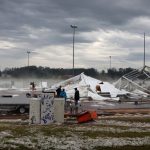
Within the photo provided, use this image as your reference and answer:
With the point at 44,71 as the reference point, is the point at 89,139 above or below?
below

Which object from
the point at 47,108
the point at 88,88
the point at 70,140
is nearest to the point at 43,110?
the point at 47,108

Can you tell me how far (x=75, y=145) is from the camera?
46.8 feet

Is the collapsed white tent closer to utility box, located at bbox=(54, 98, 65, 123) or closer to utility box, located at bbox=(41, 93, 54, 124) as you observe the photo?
utility box, located at bbox=(54, 98, 65, 123)

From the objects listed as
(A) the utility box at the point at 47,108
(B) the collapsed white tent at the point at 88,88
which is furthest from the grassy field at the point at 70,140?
(B) the collapsed white tent at the point at 88,88

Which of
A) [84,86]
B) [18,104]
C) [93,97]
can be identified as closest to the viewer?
[18,104]

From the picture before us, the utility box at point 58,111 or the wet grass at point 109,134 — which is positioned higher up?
the utility box at point 58,111

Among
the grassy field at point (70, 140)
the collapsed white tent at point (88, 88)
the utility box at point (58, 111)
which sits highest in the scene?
the collapsed white tent at point (88, 88)

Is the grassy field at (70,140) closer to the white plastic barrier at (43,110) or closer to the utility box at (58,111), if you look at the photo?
the white plastic barrier at (43,110)

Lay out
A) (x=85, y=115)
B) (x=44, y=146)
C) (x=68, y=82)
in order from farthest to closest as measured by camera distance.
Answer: (x=68, y=82)
(x=85, y=115)
(x=44, y=146)

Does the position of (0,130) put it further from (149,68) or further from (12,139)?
(149,68)

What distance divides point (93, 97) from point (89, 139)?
4148 centimetres

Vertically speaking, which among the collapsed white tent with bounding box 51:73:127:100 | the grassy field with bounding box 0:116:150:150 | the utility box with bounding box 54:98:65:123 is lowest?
the grassy field with bounding box 0:116:150:150

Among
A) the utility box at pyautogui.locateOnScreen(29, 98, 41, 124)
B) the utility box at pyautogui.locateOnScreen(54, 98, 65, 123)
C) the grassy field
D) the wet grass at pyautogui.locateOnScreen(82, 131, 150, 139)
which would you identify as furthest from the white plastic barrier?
the wet grass at pyautogui.locateOnScreen(82, 131, 150, 139)

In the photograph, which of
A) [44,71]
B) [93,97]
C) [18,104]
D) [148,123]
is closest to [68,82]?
[93,97]
